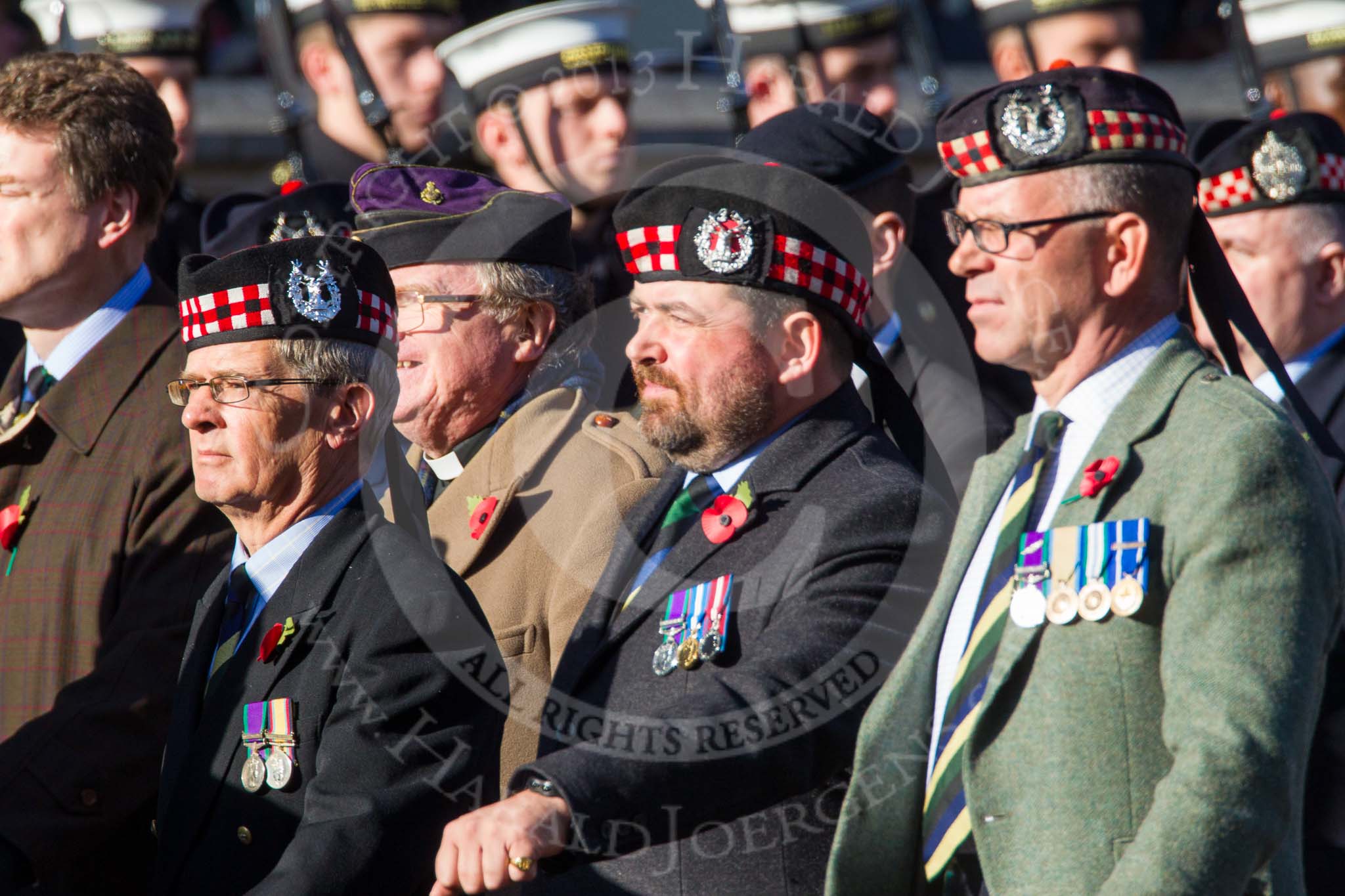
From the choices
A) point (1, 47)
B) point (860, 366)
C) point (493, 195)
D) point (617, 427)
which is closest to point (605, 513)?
point (617, 427)

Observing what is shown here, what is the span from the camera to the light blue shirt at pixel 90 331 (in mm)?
4473

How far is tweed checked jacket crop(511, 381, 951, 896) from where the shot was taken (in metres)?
3.10

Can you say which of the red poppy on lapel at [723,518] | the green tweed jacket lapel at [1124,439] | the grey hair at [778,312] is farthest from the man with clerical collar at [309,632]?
the green tweed jacket lapel at [1124,439]

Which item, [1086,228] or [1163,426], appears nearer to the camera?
[1163,426]

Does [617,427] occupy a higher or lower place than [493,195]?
lower

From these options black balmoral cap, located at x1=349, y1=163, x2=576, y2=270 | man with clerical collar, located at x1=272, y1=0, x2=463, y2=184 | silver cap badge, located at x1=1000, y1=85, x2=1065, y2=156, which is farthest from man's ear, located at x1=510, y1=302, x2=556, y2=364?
man with clerical collar, located at x1=272, y1=0, x2=463, y2=184

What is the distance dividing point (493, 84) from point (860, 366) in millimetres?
2661

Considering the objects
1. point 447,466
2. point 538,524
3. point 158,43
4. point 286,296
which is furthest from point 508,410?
point 158,43

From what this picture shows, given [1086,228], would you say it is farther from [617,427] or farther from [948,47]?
[948,47]

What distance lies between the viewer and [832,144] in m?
4.89

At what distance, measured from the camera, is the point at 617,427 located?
4.28 m

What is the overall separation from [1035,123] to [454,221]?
5.78ft

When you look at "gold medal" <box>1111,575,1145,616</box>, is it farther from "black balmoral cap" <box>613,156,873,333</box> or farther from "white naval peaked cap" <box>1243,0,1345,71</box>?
"white naval peaked cap" <box>1243,0,1345,71</box>

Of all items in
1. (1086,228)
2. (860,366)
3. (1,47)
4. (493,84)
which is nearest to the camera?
(1086,228)
